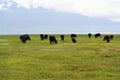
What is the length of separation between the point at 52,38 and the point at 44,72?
124ft

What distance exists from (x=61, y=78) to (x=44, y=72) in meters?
2.55

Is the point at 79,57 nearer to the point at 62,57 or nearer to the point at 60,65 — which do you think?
the point at 62,57

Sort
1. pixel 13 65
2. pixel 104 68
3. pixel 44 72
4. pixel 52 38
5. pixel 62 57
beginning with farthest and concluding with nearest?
pixel 52 38 → pixel 62 57 → pixel 13 65 → pixel 104 68 → pixel 44 72

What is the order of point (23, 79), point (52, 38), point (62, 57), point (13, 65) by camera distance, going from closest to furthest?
point (23, 79) → point (13, 65) → point (62, 57) → point (52, 38)

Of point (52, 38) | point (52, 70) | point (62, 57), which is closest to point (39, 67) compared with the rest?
point (52, 70)

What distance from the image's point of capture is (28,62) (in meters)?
29.1

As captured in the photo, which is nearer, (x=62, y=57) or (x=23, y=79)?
(x=23, y=79)

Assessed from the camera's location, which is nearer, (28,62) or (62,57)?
(28,62)

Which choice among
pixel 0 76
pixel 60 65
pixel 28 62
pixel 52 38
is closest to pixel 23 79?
pixel 0 76

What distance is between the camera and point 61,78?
2102 cm

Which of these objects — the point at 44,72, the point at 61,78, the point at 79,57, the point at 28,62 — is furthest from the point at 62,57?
the point at 61,78

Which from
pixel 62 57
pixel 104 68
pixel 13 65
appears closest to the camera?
pixel 104 68

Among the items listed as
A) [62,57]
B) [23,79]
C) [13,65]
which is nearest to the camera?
[23,79]

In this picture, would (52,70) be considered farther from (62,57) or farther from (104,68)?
(62,57)
